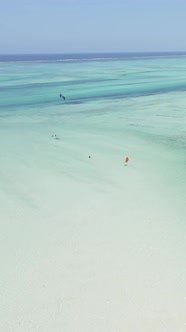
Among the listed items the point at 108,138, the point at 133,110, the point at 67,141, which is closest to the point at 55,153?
the point at 67,141

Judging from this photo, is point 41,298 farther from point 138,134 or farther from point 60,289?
point 138,134

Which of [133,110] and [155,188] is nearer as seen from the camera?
[155,188]

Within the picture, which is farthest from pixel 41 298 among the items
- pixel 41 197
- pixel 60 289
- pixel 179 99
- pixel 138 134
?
pixel 179 99

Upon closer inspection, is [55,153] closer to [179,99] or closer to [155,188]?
[155,188]

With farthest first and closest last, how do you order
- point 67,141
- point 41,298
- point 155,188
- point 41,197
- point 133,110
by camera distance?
point 133,110
point 67,141
point 155,188
point 41,197
point 41,298

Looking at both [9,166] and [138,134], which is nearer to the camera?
[9,166]

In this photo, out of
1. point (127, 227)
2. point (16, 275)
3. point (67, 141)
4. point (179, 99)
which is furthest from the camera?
point (179, 99)
